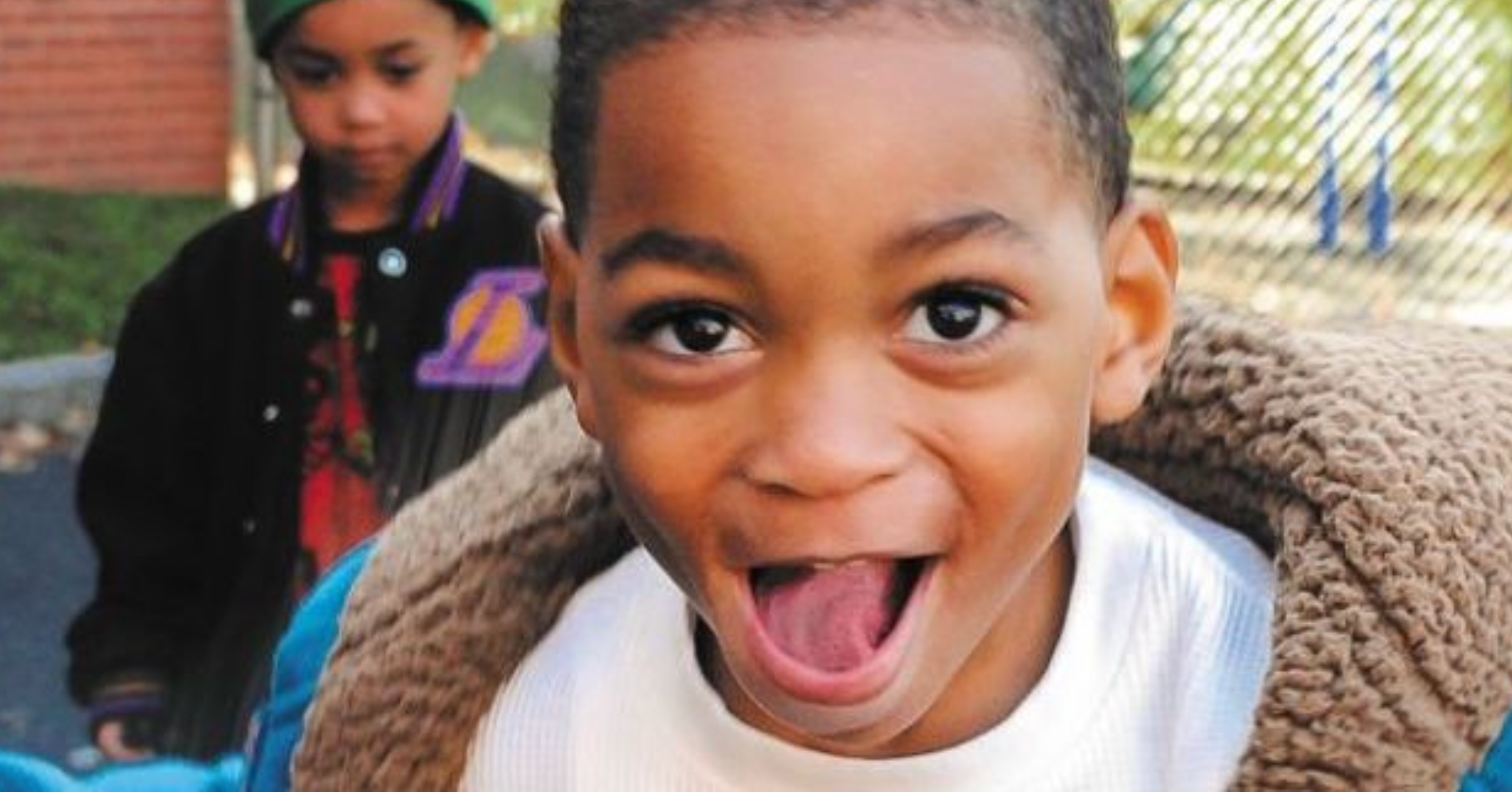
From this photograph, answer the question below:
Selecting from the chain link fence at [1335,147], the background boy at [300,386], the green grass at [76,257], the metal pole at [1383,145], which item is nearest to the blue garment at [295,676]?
the background boy at [300,386]

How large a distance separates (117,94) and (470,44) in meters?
6.68

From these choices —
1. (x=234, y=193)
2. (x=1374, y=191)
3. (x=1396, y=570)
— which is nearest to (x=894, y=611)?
(x=1396, y=570)

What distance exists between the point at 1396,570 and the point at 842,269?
45 cm

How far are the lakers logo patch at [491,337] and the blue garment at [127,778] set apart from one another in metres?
1.58

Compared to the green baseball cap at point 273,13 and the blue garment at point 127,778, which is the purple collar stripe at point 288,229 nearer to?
the green baseball cap at point 273,13

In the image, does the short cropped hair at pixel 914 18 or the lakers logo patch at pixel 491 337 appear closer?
the short cropped hair at pixel 914 18

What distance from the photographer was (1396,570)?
1.71 metres

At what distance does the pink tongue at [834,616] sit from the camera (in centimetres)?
154

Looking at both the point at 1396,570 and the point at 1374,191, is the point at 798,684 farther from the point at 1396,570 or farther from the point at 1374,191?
the point at 1374,191

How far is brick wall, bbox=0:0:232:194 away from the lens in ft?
33.2

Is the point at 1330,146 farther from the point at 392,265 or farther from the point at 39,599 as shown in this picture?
the point at 392,265

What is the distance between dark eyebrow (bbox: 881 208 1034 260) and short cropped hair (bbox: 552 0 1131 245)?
0.09 meters

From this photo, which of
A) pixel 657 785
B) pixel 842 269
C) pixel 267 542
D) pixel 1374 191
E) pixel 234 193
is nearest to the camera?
pixel 842 269

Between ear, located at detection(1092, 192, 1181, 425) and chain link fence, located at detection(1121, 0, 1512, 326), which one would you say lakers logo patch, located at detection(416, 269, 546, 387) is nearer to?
ear, located at detection(1092, 192, 1181, 425)
